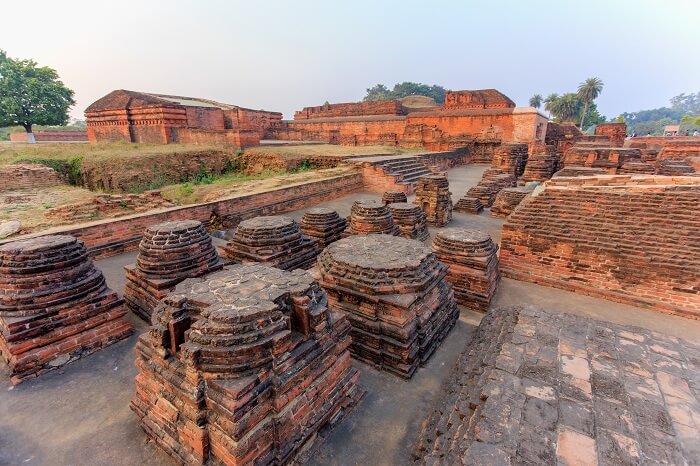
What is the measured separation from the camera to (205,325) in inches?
88.4

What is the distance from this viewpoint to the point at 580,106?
1797 inches

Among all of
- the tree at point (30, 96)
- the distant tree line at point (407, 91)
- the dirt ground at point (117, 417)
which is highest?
the distant tree line at point (407, 91)

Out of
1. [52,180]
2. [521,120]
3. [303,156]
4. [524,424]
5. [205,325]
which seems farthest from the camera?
[521,120]

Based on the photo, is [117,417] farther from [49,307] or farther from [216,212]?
[216,212]

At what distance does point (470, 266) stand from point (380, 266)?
6.16 feet

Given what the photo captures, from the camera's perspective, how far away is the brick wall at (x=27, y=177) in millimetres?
10258

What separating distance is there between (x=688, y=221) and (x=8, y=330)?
804 centimetres

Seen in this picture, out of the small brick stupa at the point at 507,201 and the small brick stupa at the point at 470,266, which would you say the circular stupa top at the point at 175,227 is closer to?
the small brick stupa at the point at 470,266

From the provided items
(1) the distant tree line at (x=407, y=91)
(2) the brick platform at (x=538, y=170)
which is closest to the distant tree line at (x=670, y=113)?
(1) the distant tree line at (x=407, y=91)

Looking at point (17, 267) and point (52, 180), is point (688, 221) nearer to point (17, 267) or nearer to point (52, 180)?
point (17, 267)

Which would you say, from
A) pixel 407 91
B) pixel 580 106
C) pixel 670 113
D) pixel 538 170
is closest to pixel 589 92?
pixel 580 106

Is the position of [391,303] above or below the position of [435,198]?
below

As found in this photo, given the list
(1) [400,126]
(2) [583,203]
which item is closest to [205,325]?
(2) [583,203]

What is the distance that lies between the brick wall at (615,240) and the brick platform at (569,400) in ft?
7.33
